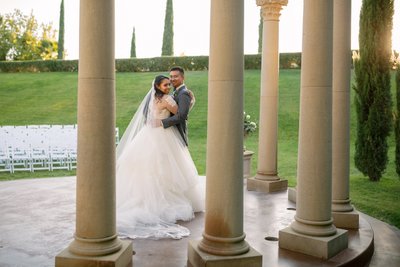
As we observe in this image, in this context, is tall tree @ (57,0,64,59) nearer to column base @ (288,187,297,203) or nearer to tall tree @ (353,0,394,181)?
tall tree @ (353,0,394,181)

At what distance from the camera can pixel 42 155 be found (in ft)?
54.5

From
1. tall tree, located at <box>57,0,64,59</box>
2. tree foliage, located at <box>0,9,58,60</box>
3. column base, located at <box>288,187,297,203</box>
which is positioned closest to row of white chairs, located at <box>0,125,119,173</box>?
column base, located at <box>288,187,297,203</box>

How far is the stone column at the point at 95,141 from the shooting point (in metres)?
5.03

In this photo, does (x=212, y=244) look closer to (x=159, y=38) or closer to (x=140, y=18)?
(x=159, y=38)

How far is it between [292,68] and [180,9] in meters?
17.6

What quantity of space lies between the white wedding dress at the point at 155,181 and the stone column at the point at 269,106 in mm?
3126

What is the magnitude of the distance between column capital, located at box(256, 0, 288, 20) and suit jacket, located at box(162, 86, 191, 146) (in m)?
3.88

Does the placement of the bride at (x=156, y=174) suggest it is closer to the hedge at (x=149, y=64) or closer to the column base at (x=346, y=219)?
the column base at (x=346, y=219)

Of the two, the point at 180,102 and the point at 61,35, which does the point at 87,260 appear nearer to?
the point at 180,102

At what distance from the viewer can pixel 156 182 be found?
7961 millimetres

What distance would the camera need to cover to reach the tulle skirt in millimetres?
7523

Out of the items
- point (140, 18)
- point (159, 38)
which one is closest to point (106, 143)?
point (159, 38)

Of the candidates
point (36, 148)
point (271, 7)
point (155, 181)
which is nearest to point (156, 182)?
point (155, 181)

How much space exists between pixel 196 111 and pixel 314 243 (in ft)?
83.6
